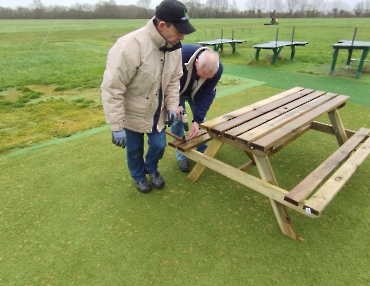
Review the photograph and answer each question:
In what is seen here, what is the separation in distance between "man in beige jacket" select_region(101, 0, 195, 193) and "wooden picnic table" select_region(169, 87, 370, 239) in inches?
16.7

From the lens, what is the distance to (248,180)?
7.94 ft

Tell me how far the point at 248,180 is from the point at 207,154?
522 mm

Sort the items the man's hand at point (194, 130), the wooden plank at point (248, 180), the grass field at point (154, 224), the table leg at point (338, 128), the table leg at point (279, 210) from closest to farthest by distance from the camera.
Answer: the grass field at point (154, 224), the wooden plank at point (248, 180), the table leg at point (279, 210), the man's hand at point (194, 130), the table leg at point (338, 128)

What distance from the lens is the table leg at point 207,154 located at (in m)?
2.68

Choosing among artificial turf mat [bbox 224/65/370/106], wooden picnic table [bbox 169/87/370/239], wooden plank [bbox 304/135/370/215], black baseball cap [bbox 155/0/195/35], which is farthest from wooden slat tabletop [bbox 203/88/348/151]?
artificial turf mat [bbox 224/65/370/106]

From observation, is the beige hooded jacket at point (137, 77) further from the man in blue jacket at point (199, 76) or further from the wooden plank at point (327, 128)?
the wooden plank at point (327, 128)

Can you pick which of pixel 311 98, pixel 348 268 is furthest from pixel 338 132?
pixel 348 268

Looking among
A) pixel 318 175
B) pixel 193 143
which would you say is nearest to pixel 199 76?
pixel 193 143

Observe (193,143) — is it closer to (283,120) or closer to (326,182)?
(283,120)

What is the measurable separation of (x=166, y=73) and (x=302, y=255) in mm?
1770

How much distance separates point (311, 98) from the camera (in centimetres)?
325

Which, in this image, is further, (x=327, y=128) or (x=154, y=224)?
(x=327, y=128)

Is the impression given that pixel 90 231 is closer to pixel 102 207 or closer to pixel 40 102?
pixel 102 207

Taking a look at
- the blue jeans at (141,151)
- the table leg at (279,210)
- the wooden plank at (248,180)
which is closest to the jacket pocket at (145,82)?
the blue jeans at (141,151)
